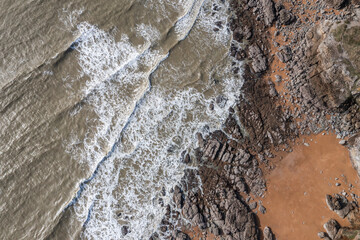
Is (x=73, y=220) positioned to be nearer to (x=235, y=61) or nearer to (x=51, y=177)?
(x=51, y=177)

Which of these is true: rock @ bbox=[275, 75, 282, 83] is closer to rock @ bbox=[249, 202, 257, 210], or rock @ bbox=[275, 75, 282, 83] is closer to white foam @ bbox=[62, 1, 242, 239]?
white foam @ bbox=[62, 1, 242, 239]

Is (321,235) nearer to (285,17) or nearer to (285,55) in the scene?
(285,55)

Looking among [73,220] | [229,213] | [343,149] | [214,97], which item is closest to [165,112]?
[214,97]

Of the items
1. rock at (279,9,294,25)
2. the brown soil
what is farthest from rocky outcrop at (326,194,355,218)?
rock at (279,9,294,25)

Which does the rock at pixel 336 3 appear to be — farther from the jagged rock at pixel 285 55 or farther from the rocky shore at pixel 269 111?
the jagged rock at pixel 285 55

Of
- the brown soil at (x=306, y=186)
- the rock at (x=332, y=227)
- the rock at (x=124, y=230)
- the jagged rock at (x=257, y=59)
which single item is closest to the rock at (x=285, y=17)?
the jagged rock at (x=257, y=59)
